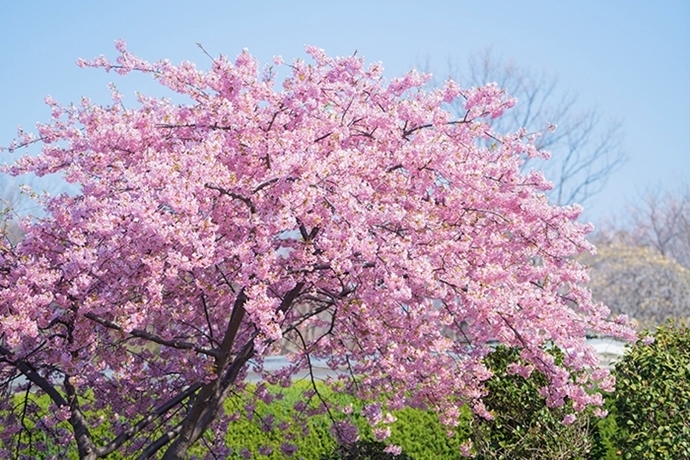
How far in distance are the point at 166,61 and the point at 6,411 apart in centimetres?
343

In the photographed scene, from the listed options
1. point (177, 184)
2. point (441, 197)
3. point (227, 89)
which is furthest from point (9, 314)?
point (441, 197)

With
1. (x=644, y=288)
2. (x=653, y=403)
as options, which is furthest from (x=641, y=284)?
(x=653, y=403)

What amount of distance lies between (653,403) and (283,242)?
3.45 meters

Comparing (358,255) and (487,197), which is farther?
(487,197)

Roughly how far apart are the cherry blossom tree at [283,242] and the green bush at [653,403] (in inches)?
25.7

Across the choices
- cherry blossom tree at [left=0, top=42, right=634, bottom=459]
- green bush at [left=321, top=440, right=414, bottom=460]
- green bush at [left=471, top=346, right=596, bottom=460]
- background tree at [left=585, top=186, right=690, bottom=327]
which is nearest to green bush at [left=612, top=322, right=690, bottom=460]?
green bush at [left=471, top=346, right=596, bottom=460]

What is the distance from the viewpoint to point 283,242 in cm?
602

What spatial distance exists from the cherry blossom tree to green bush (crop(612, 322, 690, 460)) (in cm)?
65

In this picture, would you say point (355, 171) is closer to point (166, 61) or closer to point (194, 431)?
point (166, 61)

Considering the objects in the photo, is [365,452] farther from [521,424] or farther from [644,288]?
[644,288]

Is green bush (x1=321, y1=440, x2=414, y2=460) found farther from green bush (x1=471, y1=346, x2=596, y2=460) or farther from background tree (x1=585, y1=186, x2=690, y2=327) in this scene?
background tree (x1=585, y1=186, x2=690, y2=327)

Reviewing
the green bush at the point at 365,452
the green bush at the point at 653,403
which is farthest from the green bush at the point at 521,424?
the green bush at the point at 365,452

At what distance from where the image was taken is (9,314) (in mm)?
5262

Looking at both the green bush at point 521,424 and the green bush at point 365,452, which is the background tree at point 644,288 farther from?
the green bush at point 365,452
